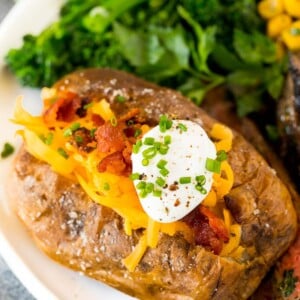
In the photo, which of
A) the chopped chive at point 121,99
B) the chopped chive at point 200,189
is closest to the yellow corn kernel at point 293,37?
the chopped chive at point 121,99

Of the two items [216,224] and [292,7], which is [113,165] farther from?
[292,7]

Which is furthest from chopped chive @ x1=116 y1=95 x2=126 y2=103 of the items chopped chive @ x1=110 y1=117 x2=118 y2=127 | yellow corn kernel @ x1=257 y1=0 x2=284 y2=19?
yellow corn kernel @ x1=257 y1=0 x2=284 y2=19

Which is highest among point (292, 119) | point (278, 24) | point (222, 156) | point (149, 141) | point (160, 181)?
point (149, 141)

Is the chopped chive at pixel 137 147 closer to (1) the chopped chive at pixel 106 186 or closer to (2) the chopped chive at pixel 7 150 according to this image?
(1) the chopped chive at pixel 106 186

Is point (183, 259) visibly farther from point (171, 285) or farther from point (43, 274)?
point (43, 274)

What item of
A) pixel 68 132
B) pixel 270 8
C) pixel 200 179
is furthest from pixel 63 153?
pixel 270 8
